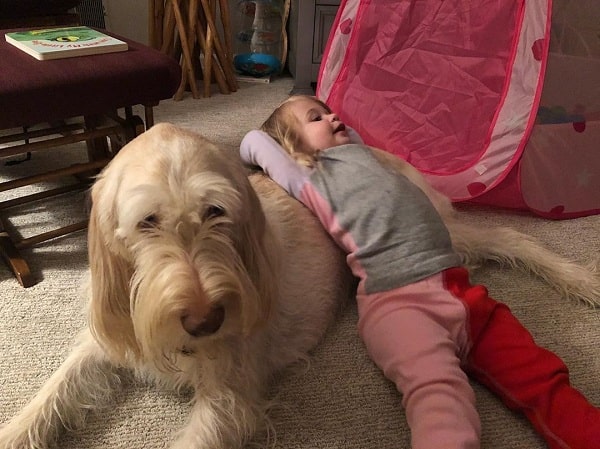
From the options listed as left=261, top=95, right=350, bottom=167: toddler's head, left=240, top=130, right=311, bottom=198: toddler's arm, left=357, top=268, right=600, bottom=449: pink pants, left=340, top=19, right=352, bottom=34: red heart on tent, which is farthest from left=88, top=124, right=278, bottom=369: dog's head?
left=340, top=19, right=352, bottom=34: red heart on tent

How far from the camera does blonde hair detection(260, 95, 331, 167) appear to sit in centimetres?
160

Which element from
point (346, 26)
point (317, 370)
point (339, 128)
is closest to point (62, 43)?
point (339, 128)

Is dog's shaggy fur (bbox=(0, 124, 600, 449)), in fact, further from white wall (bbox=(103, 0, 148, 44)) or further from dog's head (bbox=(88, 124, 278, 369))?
white wall (bbox=(103, 0, 148, 44))

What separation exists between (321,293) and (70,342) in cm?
66

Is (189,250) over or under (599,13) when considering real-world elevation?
under

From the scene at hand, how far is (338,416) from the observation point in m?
1.24

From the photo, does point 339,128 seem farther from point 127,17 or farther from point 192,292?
point 127,17

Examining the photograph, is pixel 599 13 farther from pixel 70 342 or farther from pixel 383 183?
Result: pixel 70 342

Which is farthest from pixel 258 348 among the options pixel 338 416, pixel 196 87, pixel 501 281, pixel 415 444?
pixel 196 87

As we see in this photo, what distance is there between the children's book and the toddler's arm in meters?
0.55

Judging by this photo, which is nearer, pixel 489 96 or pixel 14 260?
pixel 14 260

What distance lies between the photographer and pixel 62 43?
175 centimetres

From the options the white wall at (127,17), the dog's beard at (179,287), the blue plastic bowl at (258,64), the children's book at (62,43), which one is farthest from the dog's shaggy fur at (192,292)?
the white wall at (127,17)

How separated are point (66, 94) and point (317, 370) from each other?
1.03 metres
